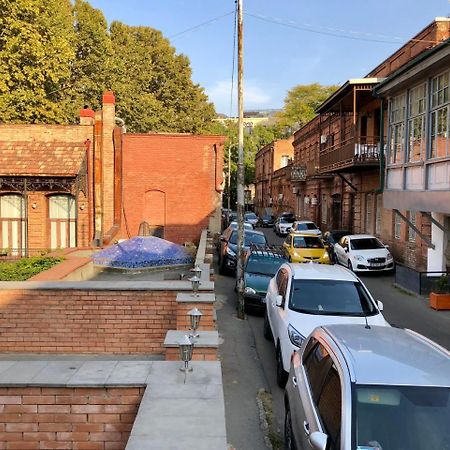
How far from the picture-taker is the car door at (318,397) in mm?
3996

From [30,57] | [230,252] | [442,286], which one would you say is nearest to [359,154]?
[230,252]

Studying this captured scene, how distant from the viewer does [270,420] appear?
6.63 metres

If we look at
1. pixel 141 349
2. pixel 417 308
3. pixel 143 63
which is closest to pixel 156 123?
pixel 143 63

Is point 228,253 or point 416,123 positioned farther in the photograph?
point 228,253

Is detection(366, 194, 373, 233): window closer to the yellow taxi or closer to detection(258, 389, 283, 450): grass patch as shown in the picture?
the yellow taxi

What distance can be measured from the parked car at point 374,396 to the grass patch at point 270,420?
40.3 inches

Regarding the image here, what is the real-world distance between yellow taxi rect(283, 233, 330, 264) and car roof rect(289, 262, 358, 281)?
9313 millimetres

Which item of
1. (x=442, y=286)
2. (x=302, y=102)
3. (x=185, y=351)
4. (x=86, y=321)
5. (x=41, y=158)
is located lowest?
(x=442, y=286)

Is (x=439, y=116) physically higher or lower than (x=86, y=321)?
higher

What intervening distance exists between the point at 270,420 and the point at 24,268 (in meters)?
7.45

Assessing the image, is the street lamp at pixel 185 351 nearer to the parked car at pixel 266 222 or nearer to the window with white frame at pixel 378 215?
the window with white frame at pixel 378 215

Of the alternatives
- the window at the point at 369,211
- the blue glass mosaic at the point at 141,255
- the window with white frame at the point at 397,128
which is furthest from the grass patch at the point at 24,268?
the window at the point at 369,211

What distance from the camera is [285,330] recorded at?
7.85 m

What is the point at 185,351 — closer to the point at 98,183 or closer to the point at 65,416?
the point at 65,416
